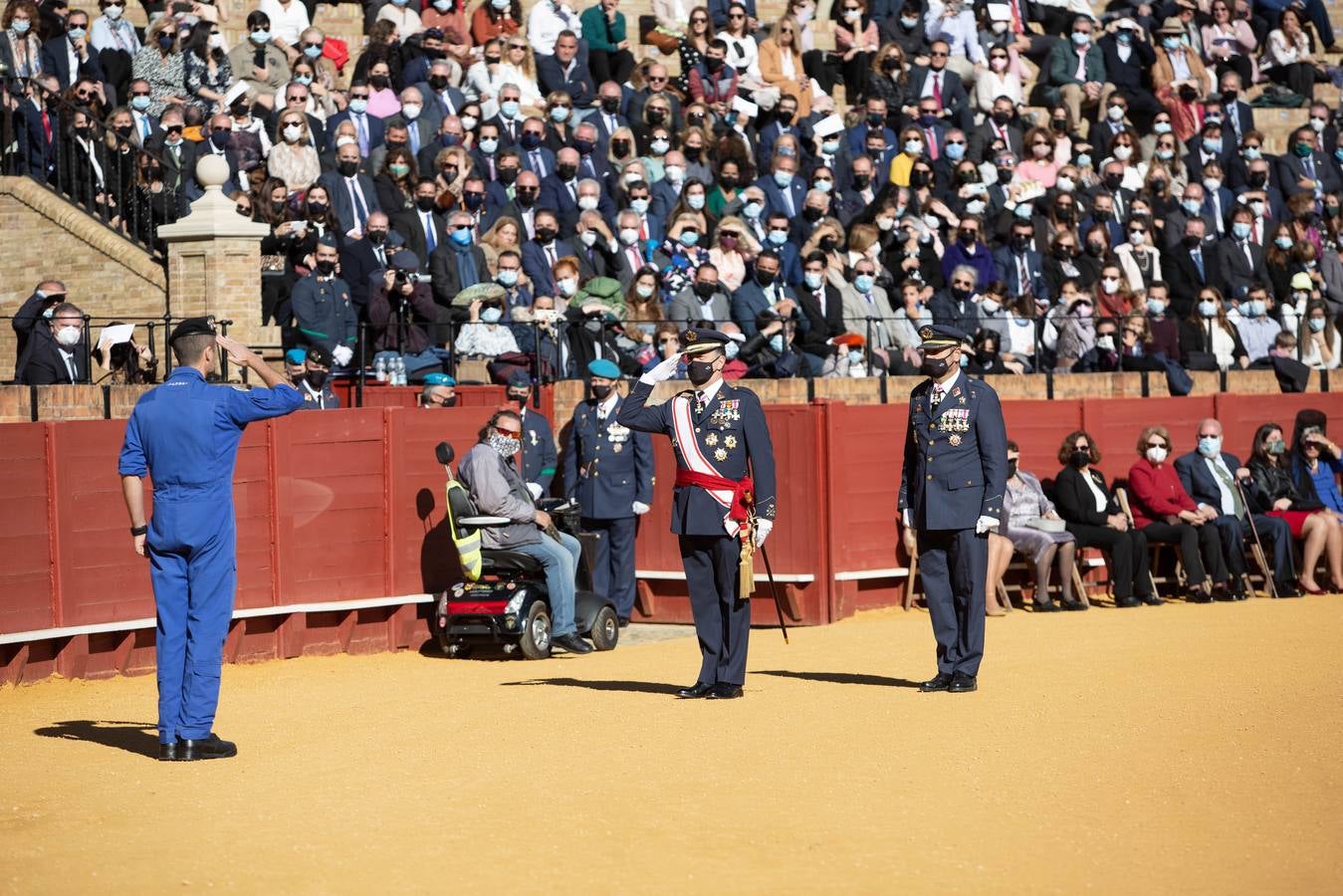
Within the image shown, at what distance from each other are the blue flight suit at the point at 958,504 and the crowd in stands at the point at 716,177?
16.9ft

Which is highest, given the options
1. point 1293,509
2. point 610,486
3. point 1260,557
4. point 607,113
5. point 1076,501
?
point 607,113

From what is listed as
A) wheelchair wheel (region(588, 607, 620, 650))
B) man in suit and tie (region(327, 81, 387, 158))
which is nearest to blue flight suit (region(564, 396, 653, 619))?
wheelchair wheel (region(588, 607, 620, 650))

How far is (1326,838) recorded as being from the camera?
771cm

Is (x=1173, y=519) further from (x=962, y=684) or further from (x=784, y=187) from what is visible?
(x=962, y=684)

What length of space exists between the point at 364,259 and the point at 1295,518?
27.8 ft

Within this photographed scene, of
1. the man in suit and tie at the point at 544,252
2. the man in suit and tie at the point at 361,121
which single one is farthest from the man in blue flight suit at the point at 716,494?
the man in suit and tie at the point at 361,121

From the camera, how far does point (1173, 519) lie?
17.6 m

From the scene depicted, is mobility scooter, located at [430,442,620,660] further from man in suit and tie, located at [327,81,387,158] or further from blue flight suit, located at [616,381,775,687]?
man in suit and tie, located at [327,81,387,158]

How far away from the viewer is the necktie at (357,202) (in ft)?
59.8

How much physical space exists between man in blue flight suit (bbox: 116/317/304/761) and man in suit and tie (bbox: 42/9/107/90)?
390 inches

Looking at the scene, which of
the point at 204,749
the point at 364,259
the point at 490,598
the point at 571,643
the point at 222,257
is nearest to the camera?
the point at 204,749

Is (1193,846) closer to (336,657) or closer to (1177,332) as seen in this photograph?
(336,657)

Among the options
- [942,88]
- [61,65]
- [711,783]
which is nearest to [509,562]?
[711,783]

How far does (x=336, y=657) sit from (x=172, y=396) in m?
5.45
